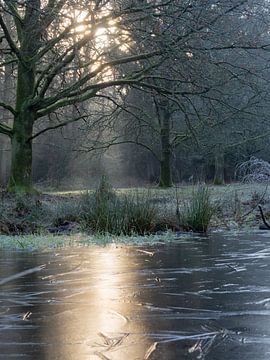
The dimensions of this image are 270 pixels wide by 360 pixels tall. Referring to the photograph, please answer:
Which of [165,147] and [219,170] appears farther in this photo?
[219,170]

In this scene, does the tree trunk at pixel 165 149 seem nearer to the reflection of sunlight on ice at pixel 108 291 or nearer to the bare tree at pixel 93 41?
the bare tree at pixel 93 41

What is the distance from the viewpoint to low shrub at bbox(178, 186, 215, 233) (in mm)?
9086

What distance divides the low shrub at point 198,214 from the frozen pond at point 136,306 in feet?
8.81

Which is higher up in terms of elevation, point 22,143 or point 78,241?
point 22,143

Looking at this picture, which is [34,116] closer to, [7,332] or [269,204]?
[269,204]

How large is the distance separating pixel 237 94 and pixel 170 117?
4702 millimetres

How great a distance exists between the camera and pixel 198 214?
30.3ft

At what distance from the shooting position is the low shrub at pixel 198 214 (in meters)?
9.09

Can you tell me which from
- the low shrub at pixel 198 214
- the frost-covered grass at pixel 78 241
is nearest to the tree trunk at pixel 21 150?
the low shrub at pixel 198 214

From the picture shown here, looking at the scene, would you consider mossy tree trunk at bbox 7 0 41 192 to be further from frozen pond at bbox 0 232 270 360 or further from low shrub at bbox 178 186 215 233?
frozen pond at bbox 0 232 270 360

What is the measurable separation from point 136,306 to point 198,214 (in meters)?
5.72

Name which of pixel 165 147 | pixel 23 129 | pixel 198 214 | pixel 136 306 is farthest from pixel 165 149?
pixel 136 306

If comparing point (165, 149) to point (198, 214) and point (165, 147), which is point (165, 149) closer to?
point (165, 147)

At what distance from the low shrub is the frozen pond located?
2.69 m
